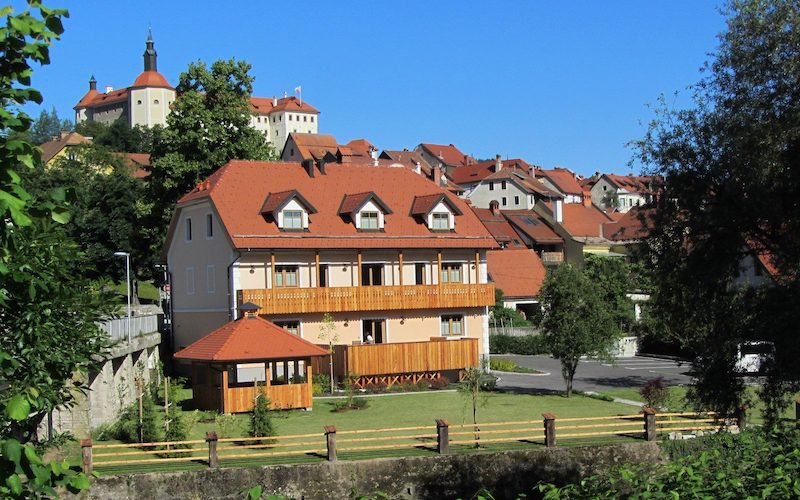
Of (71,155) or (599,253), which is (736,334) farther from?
(71,155)

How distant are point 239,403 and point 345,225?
1251 cm

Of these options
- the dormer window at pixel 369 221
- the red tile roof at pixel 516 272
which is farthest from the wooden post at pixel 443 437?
the red tile roof at pixel 516 272

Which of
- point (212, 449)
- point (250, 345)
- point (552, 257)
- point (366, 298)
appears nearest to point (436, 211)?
point (366, 298)

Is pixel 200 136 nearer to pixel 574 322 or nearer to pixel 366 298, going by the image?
pixel 366 298

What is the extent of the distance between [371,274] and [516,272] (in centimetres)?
2689

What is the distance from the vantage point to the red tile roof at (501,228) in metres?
73.8

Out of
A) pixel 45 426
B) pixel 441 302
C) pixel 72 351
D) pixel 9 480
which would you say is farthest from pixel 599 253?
pixel 9 480

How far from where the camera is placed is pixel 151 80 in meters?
169

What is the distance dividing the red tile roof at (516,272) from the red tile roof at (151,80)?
116m

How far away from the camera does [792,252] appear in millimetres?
17516

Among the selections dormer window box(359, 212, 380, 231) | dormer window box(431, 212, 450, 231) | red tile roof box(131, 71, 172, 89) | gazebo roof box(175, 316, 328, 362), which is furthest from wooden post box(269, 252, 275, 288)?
red tile roof box(131, 71, 172, 89)

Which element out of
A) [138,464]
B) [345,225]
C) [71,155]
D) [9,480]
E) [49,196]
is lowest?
[138,464]

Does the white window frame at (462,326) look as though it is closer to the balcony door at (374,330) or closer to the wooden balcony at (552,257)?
the balcony door at (374,330)

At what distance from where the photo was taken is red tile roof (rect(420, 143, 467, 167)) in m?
141
